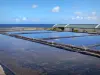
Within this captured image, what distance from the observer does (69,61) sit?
31.5 ft

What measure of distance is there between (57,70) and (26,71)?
1.30 m

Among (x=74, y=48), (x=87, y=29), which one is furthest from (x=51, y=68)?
(x=87, y=29)

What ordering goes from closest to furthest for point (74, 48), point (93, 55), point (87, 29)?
point (93, 55) < point (74, 48) < point (87, 29)

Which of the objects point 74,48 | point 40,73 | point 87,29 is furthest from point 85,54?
point 87,29

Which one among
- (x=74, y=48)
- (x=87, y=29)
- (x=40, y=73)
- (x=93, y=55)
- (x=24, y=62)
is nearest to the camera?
(x=40, y=73)

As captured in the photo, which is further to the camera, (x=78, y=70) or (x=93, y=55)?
(x=93, y=55)

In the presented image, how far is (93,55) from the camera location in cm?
1092

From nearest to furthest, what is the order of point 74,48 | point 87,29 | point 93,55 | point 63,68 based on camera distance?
1. point 63,68
2. point 93,55
3. point 74,48
4. point 87,29

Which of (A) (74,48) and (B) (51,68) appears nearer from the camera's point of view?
(B) (51,68)

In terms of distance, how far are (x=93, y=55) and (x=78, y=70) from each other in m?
3.23

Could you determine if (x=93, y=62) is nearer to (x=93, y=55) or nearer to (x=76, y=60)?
(x=76, y=60)

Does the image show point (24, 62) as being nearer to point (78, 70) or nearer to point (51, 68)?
point (51, 68)

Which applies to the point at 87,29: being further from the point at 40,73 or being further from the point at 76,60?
the point at 40,73

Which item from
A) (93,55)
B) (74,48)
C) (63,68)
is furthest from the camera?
(74,48)
